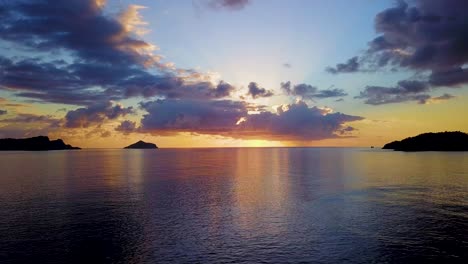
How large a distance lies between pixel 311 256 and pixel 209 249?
13.2 m

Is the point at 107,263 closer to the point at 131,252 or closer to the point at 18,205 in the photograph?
the point at 131,252

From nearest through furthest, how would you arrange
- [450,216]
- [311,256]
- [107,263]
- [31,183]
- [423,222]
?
[107,263] → [311,256] → [423,222] → [450,216] → [31,183]

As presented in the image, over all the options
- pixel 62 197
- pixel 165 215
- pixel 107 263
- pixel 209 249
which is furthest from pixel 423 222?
pixel 62 197

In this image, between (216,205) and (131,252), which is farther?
(216,205)

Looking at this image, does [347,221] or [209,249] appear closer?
[209,249]

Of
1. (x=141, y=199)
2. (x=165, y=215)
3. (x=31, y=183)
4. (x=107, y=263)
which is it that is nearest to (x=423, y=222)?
(x=165, y=215)

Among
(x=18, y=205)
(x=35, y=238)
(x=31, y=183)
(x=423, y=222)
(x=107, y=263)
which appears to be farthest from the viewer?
(x=31, y=183)

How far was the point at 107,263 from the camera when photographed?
39688 millimetres

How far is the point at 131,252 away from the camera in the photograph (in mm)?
43375

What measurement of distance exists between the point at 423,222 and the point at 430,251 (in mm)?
15769

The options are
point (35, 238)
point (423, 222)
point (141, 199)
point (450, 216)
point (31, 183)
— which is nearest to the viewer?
point (35, 238)

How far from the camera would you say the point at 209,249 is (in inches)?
1772

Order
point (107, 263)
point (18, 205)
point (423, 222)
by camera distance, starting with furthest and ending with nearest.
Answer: point (18, 205)
point (423, 222)
point (107, 263)

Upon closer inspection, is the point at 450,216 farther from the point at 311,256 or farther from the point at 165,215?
the point at 165,215
